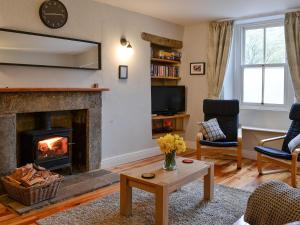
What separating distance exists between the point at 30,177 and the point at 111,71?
196 centimetres

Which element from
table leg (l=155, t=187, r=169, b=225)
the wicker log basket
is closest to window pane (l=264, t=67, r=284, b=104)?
table leg (l=155, t=187, r=169, b=225)

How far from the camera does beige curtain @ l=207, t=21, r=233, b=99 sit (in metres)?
5.02

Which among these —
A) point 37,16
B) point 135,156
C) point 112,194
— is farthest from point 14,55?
point 135,156

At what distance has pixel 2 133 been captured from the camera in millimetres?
3129

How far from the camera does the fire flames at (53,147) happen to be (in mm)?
3559

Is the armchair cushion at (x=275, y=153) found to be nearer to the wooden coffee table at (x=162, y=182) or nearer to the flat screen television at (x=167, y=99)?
the wooden coffee table at (x=162, y=182)

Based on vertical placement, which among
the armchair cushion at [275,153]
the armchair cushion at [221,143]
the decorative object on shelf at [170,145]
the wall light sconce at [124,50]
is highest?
the wall light sconce at [124,50]

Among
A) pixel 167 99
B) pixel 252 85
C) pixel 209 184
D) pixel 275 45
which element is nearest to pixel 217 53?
pixel 252 85

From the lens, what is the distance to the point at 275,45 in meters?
4.84

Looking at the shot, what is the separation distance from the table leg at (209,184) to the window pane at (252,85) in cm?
250

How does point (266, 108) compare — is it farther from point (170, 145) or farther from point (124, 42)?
point (170, 145)

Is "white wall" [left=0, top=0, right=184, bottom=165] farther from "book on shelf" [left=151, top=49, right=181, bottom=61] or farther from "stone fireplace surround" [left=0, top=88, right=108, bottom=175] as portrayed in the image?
"book on shelf" [left=151, top=49, right=181, bottom=61]

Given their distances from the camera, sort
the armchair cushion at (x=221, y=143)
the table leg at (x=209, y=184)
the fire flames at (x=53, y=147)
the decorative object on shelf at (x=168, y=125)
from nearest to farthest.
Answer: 1. the table leg at (x=209, y=184)
2. the fire flames at (x=53, y=147)
3. the armchair cushion at (x=221, y=143)
4. the decorative object on shelf at (x=168, y=125)

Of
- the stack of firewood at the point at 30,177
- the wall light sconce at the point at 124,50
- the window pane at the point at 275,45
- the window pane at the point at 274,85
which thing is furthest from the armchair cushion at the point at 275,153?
the stack of firewood at the point at 30,177
